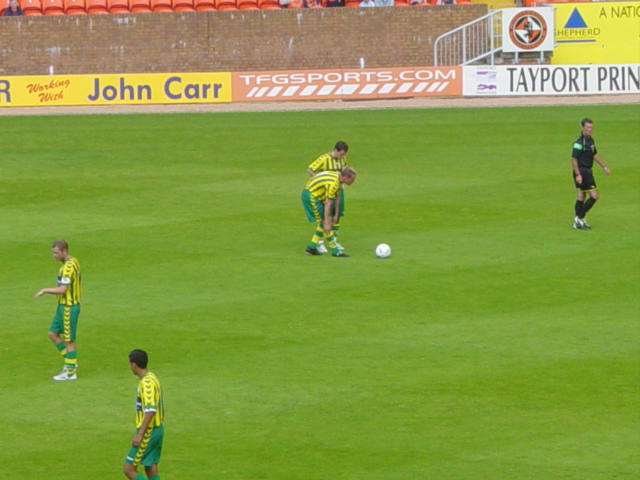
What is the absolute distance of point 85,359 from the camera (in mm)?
16703

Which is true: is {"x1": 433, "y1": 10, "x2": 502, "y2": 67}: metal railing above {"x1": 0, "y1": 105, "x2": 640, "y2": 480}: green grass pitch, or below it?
above

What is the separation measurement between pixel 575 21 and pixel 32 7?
2371 centimetres

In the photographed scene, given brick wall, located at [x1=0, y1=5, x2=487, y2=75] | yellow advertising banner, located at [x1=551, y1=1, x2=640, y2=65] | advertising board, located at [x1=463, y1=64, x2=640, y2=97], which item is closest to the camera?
advertising board, located at [x1=463, y1=64, x2=640, y2=97]

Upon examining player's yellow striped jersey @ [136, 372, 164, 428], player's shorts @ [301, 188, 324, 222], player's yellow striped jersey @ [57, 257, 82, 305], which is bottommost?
player's yellow striped jersey @ [136, 372, 164, 428]

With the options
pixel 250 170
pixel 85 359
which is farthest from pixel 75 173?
pixel 85 359

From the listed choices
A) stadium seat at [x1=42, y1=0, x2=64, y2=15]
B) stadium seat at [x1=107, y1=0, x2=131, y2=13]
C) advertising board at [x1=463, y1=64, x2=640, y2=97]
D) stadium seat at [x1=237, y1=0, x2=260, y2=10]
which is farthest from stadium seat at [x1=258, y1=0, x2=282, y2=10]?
advertising board at [x1=463, y1=64, x2=640, y2=97]

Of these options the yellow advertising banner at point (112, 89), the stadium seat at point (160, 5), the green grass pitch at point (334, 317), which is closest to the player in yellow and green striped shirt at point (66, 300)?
the green grass pitch at point (334, 317)

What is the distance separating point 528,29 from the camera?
50.5 meters

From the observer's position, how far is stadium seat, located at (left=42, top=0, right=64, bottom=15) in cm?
5412

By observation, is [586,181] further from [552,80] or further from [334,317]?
[552,80]

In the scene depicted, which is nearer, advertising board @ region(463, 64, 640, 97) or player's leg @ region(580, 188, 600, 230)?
player's leg @ region(580, 188, 600, 230)

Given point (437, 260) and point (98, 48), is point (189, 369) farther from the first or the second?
point (98, 48)

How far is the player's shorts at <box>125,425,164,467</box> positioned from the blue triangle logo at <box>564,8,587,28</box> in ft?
140

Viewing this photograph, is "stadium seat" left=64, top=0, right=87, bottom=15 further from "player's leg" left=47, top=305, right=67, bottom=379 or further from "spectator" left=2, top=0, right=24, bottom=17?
"player's leg" left=47, top=305, right=67, bottom=379
